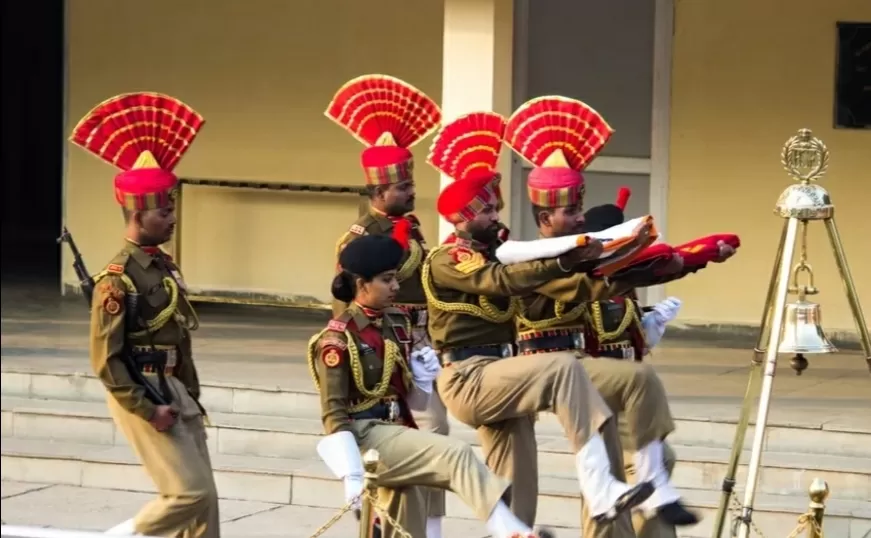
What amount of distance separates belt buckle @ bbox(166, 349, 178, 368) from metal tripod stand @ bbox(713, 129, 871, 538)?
7.24ft

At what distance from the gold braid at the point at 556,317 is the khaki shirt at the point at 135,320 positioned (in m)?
1.31

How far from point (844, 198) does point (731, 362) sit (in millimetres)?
1537

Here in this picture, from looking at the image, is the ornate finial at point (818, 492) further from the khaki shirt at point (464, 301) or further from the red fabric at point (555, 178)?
the red fabric at point (555, 178)

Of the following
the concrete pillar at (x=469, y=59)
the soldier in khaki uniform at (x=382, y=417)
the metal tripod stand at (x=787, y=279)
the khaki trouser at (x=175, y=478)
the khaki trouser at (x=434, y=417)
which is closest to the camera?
the soldier in khaki uniform at (x=382, y=417)

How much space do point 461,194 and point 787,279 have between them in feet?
4.29

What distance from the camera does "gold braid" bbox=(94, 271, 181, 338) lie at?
6.33 meters

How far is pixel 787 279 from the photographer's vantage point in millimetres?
6598

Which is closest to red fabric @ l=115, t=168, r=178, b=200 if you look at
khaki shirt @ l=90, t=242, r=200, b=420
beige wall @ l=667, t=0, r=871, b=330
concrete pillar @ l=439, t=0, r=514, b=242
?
khaki shirt @ l=90, t=242, r=200, b=420

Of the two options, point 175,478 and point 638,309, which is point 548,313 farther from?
point 175,478

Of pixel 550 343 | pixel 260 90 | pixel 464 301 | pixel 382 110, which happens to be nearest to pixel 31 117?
pixel 260 90

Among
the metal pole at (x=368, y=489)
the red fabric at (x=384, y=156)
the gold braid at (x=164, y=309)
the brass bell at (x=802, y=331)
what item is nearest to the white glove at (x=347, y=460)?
the metal pole at (x=368, y=489)

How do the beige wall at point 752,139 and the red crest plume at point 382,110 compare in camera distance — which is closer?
the red crest plume at point 382,110

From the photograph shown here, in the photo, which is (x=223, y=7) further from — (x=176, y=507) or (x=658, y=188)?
(x=176, y=507)

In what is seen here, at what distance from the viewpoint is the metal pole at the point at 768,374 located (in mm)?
6430
